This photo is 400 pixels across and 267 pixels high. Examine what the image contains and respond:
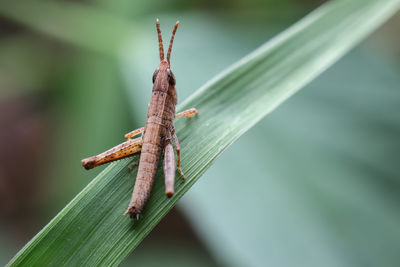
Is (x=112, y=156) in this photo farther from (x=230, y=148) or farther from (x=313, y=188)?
(x=313, y=188)

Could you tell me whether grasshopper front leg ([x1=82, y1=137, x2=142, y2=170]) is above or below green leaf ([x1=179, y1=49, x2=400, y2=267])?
above

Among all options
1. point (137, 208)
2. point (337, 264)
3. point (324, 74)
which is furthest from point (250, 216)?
point (324, 74)

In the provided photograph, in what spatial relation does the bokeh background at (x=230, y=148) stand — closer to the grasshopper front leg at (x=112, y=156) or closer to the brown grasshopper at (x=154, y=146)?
the brown grasshopper at (x=154, y=146)

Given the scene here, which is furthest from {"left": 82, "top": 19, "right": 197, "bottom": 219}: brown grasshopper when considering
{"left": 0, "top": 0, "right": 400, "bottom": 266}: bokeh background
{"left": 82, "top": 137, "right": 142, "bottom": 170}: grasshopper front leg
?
{"left": 0, "top": 0, "right": 400, "bottom": 266}: bokeh background

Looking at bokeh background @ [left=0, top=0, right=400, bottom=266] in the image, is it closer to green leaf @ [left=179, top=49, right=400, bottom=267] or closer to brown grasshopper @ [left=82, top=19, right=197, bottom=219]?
green leaf @ [left=179, top=49, right=400, bottom=267]

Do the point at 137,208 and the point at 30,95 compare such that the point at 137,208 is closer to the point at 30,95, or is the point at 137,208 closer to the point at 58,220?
the point at 58,220

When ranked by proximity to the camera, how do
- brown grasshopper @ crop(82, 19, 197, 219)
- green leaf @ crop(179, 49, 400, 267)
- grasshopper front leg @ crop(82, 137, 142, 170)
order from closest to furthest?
brown grasshopper @ crop(82, 19, 197, 219) < green leaf @ crop(179, 49, 400, 267) < grasshopper front leg @ crop(82, 137, 142, 170)

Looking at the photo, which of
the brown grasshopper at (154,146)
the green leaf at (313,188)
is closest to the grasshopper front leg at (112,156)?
the brown grasshopper at (154,146)
